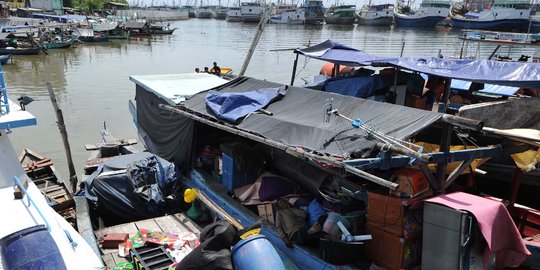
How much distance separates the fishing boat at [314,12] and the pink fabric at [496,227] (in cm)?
7993

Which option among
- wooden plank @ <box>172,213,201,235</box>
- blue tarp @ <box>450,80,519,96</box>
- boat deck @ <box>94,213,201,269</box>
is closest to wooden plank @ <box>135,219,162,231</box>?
boat deck @ <box>94,213,201,269</box>

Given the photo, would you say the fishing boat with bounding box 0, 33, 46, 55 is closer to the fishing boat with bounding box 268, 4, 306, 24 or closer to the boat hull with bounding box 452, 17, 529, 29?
the fishing boat with bounding box 268, 4, 306, 24

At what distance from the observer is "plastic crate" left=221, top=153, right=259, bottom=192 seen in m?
7.56

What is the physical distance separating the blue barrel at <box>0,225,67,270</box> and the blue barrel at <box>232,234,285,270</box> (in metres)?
1.89

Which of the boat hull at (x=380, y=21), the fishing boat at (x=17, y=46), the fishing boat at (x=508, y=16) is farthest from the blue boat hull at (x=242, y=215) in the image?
the boat hull at (x=380, y=21)

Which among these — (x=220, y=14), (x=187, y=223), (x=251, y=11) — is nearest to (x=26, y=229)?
(x=187, y=223)

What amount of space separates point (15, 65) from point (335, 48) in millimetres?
28080

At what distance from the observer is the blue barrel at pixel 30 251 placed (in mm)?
3633

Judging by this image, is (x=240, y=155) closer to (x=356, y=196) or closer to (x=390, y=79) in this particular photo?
(x=356, y=196)

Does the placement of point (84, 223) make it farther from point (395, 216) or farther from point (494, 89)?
point (494, 89)

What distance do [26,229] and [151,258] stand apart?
2376 millimetres

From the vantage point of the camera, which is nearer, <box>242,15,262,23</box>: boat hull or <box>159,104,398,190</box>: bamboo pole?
<box>159,104,398,190</box>: bamboo pole

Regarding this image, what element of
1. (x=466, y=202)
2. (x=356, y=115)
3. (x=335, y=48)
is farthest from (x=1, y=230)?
(x=335, y=48)

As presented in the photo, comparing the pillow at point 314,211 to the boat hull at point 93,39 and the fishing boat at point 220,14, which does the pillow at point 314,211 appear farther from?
the fishing boat at point 220,14
